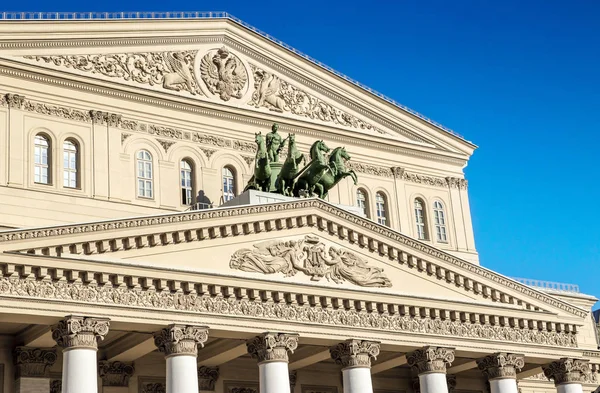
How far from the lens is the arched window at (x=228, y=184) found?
38.9m

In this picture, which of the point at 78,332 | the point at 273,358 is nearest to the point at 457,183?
the point at 273,358

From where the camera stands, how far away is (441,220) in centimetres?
4459

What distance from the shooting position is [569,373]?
34938 mm

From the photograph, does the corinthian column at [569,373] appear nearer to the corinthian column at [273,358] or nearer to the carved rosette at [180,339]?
the corinthian column at [273,358]

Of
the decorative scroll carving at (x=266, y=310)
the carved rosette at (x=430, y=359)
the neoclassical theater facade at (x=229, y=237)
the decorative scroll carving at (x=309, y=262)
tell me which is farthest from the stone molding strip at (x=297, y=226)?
the carved rosette at (x=430, y=359)

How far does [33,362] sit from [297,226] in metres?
8.77

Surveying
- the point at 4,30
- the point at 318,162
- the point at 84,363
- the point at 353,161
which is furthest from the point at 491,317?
the point at 4,30

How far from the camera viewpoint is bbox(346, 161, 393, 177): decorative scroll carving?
139ft

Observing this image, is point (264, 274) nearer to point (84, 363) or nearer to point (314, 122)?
point (84, 363)

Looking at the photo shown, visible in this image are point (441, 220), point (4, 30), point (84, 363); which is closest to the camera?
point (84, 363)

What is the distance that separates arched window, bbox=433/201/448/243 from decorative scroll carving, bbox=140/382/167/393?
1584 centimetres

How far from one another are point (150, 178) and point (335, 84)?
9.96 meters

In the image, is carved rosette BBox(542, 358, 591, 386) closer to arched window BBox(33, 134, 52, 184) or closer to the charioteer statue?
the charioteer statue

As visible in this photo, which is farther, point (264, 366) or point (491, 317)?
point (491, 317)
